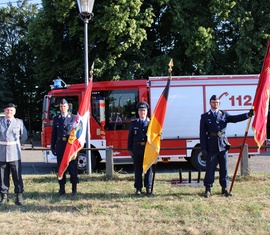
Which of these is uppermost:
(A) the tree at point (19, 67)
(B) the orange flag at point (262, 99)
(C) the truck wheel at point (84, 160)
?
(A) the tree at point (19, 67)

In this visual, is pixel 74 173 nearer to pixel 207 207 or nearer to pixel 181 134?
pixel 207 207

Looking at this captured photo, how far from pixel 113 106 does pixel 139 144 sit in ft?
13.0

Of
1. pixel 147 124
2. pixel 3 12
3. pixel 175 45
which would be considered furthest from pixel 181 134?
pixel 3 12

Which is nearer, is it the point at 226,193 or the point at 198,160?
the point at 226,193

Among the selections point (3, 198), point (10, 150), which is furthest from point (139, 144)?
point (3, 198)

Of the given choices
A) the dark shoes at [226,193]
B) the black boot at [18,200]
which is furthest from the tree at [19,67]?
the dark shoes at [226,193]

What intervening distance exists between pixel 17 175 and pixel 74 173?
48.3 inches

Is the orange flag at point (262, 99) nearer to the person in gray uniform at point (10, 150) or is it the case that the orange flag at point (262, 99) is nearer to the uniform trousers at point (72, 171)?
the uniform trousers at point (72, 171)

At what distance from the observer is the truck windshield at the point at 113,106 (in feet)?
34.9

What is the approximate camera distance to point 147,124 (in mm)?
6973

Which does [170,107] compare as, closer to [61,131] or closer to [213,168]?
[213,168]

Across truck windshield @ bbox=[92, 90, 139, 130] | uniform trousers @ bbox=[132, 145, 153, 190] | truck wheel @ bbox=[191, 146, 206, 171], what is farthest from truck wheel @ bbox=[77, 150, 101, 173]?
uniform trousers @ bbox=[132, 145, 153, 190]

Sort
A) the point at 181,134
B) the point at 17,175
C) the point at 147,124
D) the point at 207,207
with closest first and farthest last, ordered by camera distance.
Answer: the point at 207,207, the point at 17,175, the point at 147,124, the point at 181,134

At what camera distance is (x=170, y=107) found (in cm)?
1048
